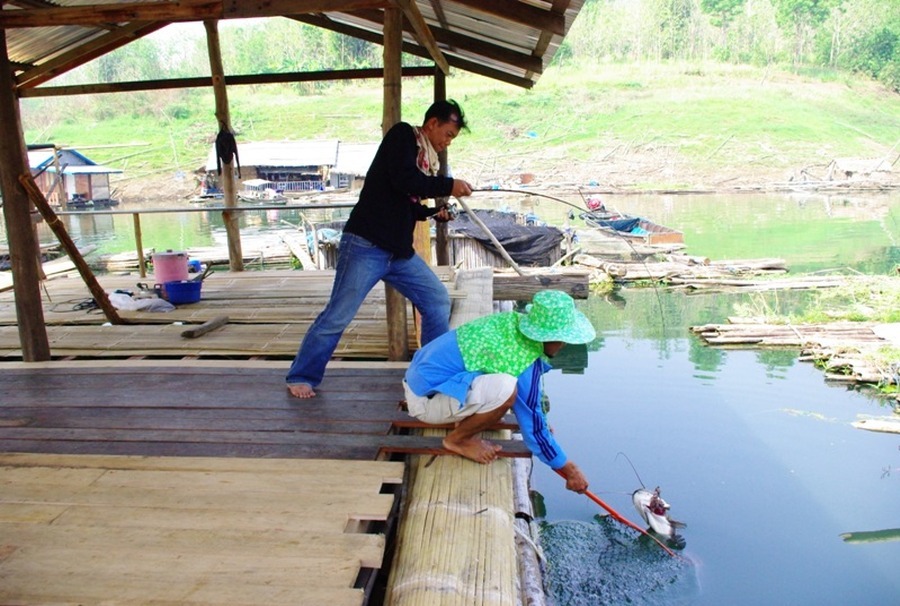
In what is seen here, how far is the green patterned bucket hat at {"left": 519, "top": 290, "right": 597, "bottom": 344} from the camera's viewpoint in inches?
102

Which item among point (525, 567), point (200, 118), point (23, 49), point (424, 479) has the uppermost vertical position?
point (200, 118)

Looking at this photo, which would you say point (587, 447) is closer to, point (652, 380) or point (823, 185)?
point (652, 380)

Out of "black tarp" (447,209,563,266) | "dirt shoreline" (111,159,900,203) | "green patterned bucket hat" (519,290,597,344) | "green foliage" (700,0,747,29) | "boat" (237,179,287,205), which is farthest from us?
"green foliage" (700,0,747,29)

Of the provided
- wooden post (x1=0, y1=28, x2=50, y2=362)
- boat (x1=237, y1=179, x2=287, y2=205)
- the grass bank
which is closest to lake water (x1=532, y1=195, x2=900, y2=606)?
wooden post (x1=0, y1=28, x2=50, y2=362)

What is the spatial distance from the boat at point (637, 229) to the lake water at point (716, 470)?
14.9 feet

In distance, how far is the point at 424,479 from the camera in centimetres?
279

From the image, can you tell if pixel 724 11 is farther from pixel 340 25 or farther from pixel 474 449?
pixel 474 449

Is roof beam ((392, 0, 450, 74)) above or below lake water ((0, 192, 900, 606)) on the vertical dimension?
above

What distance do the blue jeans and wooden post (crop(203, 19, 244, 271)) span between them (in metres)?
4.00

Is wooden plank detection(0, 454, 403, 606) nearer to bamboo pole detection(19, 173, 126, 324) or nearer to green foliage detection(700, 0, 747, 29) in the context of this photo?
bamboo pole detection(19, 173, 126, 324)

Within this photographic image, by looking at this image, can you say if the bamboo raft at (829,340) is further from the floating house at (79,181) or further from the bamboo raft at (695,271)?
the floating house at (79,181)

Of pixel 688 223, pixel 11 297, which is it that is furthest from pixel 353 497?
pixel 688 223

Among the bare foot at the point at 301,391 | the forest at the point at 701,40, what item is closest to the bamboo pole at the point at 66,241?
the bare foot at the point at 301,391

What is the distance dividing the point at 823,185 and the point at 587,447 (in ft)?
95.1
